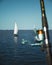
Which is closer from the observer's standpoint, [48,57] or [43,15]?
[48,57]

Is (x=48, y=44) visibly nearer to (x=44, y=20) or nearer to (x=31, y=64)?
(x=44, y=20)

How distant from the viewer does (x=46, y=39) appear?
1.90 metres

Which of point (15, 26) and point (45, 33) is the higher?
point (15, 26)

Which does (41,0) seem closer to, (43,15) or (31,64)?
(43,15)

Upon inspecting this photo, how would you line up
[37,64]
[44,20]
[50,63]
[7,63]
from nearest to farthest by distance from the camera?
[50,63]
[44,20]
[37,64]
[7,63]

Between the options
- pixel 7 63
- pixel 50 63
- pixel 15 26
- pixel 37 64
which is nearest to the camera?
pixel 50 63

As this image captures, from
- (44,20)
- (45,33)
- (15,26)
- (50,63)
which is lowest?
(50,63)

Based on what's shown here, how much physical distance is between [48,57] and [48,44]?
5.9 inches

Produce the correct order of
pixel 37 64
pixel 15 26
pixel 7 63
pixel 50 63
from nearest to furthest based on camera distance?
pixel 50 63 < pixel 37 64 < pixel 7 63 < pixel 15 26

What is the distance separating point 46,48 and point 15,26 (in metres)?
82.4

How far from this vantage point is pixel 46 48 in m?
1.89

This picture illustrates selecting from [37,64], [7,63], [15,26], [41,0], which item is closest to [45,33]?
[41,0]

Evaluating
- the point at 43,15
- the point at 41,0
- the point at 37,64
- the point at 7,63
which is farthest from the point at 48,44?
the point at 7,63

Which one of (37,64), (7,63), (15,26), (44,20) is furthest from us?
(15,26)
